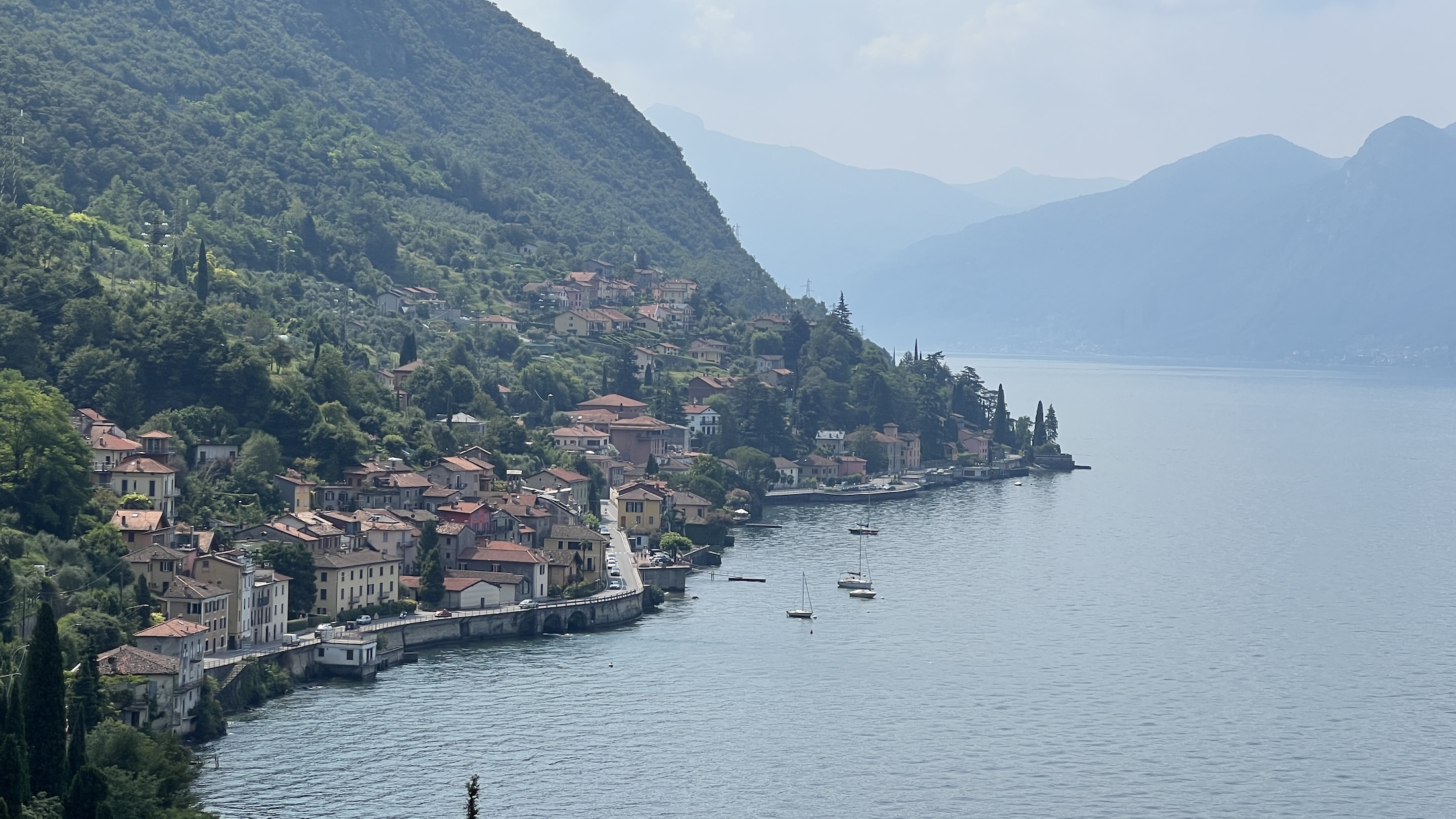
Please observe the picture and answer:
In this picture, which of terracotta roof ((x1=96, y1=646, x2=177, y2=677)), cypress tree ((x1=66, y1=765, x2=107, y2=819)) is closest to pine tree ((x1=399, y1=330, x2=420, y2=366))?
terracotta roof ((x1=96, y1=646, x2=177, y2=677))

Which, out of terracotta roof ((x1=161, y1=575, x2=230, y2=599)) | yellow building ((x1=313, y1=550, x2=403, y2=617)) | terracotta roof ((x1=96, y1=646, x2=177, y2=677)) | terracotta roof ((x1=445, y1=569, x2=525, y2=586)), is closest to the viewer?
terracotta roof ((x1=96, y1=646, x2=177, y2=677))

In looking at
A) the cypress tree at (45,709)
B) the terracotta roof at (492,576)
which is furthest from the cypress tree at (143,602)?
the terracotta roof at (492,576)

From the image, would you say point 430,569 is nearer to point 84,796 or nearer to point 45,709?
point 45,709

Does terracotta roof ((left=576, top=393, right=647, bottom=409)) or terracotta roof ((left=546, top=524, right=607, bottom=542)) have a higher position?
terracotta roof ((left=576, top=393, right=647, bottom=409))

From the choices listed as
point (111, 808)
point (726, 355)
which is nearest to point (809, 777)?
point (111, 808)

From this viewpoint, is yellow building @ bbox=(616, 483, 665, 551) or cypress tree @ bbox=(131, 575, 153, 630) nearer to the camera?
cypress tree @ bbox=(131, 575, 153, 630)

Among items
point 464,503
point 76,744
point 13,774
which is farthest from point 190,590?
point 464,503

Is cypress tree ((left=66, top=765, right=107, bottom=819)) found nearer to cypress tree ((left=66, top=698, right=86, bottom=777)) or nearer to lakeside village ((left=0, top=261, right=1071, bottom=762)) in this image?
cypress tree ((left=66, top=698, right=86, bottom=777))

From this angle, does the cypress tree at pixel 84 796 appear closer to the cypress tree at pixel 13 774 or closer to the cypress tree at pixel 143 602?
the cypress tree at pixel 13 774
